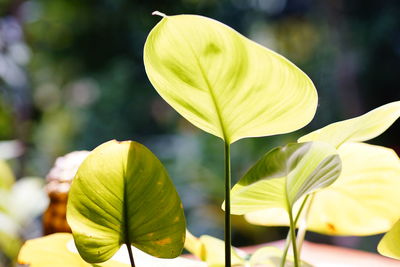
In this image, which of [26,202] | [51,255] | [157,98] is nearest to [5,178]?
[26,202]

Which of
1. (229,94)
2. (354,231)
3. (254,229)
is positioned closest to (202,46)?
(229,94)

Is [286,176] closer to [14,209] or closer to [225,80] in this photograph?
[225,80]

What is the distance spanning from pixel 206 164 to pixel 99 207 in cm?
296

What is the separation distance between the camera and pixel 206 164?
312 cm

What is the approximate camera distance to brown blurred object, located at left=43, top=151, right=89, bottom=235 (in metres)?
0.30

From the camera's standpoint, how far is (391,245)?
182 millimetres

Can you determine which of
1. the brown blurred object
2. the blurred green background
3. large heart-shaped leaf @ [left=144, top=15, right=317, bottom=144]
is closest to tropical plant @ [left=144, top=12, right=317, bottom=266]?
large heart-shaped leaf @ [left=144, top=15, right=317, bottom=144]

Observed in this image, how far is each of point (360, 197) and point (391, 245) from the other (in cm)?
5

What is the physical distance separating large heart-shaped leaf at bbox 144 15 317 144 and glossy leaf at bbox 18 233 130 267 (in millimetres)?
61

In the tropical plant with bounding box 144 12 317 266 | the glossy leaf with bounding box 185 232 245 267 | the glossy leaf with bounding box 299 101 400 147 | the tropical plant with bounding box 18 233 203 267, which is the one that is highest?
the tropical plant with bounding box 144 12 317 266

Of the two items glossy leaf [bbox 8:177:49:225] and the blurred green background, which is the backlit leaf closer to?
A: glossy leaf [bbox 8:177:49:225]

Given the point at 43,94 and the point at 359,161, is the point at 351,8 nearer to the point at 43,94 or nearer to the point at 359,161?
the point at 43,94

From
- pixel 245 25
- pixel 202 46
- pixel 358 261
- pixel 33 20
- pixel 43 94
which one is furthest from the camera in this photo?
pixel 43 94

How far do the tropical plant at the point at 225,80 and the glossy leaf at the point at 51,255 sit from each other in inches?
2.1
